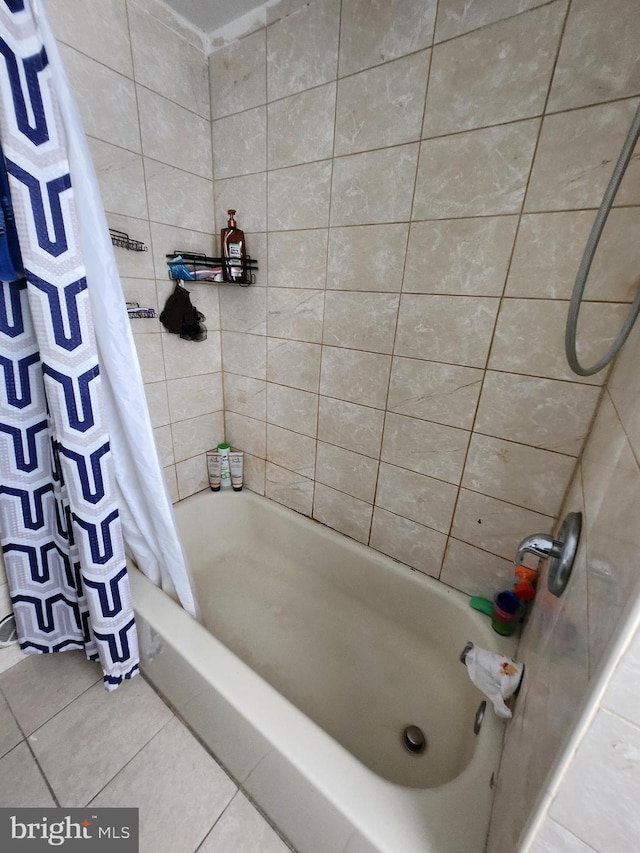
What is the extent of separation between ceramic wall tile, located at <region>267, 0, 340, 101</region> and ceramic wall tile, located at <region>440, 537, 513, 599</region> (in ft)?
5.04

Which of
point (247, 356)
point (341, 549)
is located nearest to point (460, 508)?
point (341, 549)

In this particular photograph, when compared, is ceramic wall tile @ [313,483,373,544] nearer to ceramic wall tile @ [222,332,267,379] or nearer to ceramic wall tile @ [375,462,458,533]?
ceramic wall tile @ [375,462,458,533]

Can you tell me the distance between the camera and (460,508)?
44.4 inches

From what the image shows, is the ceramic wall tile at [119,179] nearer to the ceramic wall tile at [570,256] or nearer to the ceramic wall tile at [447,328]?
the ceramic wall tile at [447,328]

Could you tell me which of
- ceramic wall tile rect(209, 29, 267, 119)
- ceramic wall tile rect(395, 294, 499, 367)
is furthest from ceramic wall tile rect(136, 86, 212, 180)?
ceramic wall tile rect(395, 294, 499, 367)

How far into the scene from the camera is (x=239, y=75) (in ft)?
3.93

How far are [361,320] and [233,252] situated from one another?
1.84ft

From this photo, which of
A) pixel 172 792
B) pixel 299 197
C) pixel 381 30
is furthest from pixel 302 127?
pixel 172 792

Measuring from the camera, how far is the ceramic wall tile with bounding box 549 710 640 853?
35 centimetres

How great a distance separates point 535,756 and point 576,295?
0.71 meters

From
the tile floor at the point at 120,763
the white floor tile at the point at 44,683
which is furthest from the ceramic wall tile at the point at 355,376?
the white floor tile at the point at 44,683

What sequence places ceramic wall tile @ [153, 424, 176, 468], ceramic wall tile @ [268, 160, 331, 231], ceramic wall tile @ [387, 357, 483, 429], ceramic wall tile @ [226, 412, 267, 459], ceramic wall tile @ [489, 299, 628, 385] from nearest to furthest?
ceramic wall tile @ [489, 299, 628, 385] → ceramic wall tile @ [387, 357, 483, 429] → ceramic wall tile @ [268, 160, 331, 231] → ceramic wall tile @ [153, 424, 176, 468] → ceramic wall tile @ [226, 412, 267, 459]

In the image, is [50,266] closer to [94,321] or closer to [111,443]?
[94,321]

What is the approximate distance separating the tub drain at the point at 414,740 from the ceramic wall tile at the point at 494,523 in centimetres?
60
